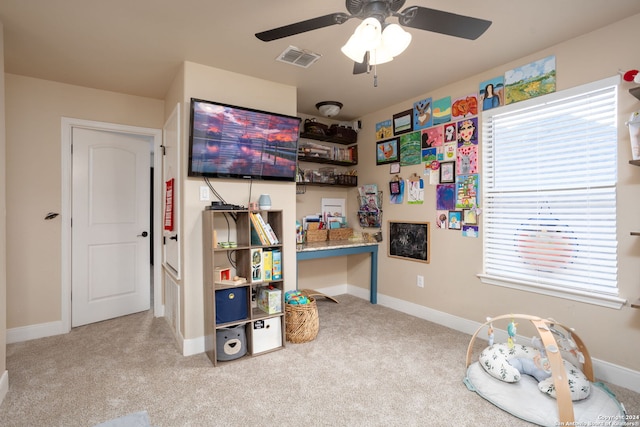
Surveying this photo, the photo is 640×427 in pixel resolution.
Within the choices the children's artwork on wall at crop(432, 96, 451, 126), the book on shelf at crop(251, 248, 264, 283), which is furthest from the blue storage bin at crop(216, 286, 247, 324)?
the children's artwork on wall at crop(432, 96, 451, 126)

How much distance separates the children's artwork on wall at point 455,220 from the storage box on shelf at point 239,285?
1.60 metres

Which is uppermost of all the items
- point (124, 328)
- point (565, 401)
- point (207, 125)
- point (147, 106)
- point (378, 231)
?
point (147, 106)

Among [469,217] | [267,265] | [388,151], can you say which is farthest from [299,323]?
[388,151]

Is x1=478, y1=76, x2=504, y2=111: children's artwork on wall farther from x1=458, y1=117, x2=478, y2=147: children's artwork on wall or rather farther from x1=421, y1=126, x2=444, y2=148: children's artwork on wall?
x1=421, y1=126, x2=444, y2=148: children's artwork on wall

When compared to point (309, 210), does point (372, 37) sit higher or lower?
higher

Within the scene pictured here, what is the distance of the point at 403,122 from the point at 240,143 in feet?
5.91

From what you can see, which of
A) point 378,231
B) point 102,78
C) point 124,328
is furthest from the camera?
point 378,231

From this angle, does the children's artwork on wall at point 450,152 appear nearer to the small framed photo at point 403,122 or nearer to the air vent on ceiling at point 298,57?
the small framed photo at point 403,122

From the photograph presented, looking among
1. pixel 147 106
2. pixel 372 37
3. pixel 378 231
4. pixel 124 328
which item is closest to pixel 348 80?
pixel 372 37

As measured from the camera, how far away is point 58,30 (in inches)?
81.0

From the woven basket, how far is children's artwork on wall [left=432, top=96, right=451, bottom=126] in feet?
7.03

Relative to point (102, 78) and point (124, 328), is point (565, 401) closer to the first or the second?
point (124, 328)

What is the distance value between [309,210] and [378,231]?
2.87ft

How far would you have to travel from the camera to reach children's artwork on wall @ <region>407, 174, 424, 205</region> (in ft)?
10.7
